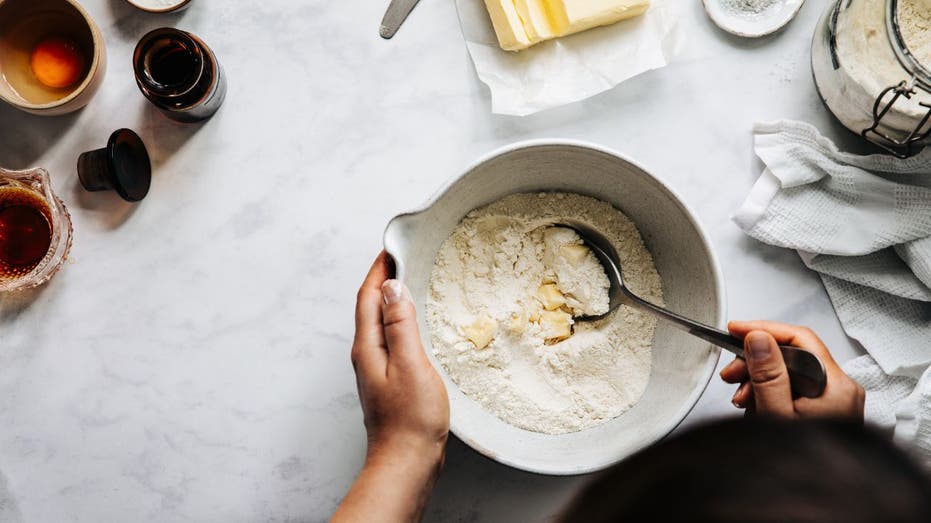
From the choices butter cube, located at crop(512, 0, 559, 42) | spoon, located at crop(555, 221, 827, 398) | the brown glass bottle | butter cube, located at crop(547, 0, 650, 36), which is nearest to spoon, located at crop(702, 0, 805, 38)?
butter cube, located at crop(547, 0, 650, 36)

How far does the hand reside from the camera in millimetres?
804

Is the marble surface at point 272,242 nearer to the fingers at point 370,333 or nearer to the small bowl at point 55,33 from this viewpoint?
the small bowl at point 55,33

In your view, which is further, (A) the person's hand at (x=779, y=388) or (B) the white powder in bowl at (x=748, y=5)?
(B) the white powder in bowl at (x=748, y=5)

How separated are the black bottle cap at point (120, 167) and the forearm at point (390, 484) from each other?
0.51 metres

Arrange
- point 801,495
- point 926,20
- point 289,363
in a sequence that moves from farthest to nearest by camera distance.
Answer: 1. point 289,363
2. point 926,20
3. point 801,495

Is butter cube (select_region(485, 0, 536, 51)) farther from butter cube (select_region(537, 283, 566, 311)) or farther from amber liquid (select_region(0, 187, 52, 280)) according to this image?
amber liquid (select_region(0, 187, 52, 280))

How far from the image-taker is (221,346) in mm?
1030

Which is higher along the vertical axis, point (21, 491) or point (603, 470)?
point (603, 470)

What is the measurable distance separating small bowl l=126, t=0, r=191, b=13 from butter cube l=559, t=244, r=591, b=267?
0.63 meters

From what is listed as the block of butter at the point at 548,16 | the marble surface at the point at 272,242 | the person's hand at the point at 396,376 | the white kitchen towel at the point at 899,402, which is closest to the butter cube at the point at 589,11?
the block of butter at the point at 548,16

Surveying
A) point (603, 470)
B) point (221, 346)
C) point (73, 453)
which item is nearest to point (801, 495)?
point (603, 470)

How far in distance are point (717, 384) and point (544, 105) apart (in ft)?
1.49

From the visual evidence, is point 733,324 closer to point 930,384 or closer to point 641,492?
point 930,384

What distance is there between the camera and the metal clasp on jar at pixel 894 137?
85 cm
